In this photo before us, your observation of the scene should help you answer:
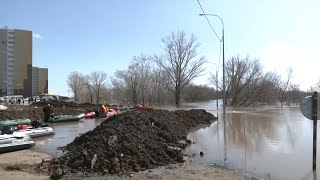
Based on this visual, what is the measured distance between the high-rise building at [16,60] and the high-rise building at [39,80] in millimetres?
6401

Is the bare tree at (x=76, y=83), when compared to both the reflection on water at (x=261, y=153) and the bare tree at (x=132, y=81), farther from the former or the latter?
the reflection on water at (x=261, y=153)

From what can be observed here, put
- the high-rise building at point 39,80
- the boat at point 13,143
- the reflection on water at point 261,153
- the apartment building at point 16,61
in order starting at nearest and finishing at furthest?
1. the reflection on water at point 261,153
2. the boat at point 13,143
3. the apartment building at point 16,61
4. the high-rise building at point 39,80

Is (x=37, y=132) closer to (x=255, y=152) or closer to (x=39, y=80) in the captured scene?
(x=255, y=152)

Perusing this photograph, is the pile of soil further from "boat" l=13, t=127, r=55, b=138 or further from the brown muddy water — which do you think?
"boat" l=13, t=127, r=55, b=138

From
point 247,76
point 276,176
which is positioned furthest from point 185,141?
point 247,76

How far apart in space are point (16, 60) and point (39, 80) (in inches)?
722

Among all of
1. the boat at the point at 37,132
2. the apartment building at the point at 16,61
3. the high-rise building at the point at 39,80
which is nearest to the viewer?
the boat at the point at 37,132

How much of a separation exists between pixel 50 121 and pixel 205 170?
2207 cm

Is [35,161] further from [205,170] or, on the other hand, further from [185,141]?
[185,141]

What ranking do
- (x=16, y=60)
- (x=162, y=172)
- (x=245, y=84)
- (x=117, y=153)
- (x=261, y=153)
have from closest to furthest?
(x=162, y=172) → (x=117, y=153) → (x=261, y=153) → (x=245, y=84) → (x=16, y=60)

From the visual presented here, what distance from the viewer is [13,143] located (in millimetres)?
15531

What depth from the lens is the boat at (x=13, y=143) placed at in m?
15.0

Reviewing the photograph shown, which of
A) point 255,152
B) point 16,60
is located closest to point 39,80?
point 16,60

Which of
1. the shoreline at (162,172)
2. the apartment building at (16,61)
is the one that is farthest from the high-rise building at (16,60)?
the shoreline at (162,172)
